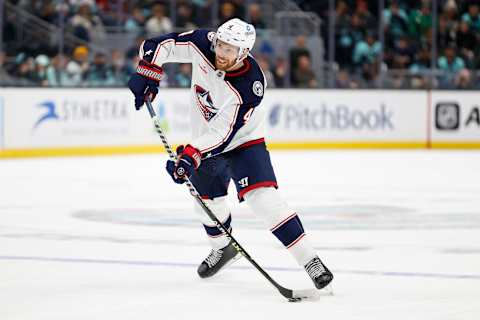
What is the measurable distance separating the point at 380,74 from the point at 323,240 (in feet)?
31.0

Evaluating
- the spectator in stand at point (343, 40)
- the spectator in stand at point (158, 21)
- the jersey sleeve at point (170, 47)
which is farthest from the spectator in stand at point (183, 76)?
the jersey sleeve at point (170, 47)

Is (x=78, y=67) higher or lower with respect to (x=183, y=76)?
higher

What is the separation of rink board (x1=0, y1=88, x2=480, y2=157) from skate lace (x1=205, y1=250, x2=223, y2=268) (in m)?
7.55

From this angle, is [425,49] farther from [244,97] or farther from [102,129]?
[244,97]

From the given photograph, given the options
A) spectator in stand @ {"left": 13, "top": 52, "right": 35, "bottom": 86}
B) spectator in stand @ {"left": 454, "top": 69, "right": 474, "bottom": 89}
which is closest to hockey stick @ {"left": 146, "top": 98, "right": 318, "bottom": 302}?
spectator in stand @ {"left": 13, "top": 52, "right": 35, "bottom": 86}

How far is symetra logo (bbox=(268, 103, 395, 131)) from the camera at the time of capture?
14.6 m

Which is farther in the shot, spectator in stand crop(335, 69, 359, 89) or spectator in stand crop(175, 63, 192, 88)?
spectator in stand crop(335, 69, 359, 89)

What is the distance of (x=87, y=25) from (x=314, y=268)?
10.1 metres

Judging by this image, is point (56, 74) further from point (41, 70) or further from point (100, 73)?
point (100, 73)

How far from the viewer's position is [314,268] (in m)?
4.53

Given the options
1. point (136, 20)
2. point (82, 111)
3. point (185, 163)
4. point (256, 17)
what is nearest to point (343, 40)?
point (256, 17)

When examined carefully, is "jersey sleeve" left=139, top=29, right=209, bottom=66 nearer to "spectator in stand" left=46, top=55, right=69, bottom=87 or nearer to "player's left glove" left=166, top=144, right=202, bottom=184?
"player's left glove" left=166, top=144, right=202, bottom=184

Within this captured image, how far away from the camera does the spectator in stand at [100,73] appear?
13305mm

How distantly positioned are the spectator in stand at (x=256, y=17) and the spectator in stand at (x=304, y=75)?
33.2 inches
